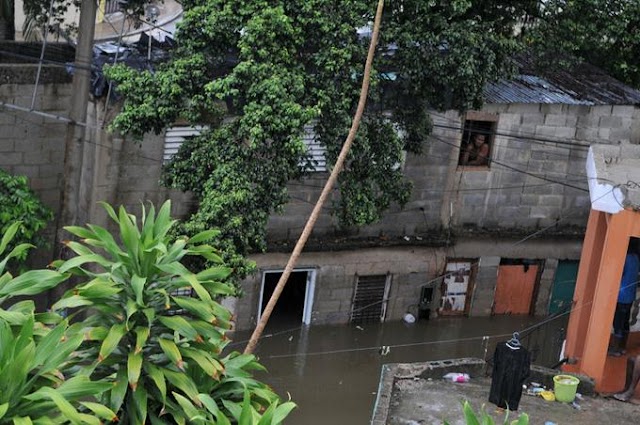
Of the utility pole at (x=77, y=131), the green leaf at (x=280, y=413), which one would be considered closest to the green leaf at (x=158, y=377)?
the green leaf at (x=280, y=413)

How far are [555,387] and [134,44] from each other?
815 cm

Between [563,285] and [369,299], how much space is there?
383 cm

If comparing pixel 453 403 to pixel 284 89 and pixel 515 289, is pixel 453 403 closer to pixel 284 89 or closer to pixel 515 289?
pixel 284 89

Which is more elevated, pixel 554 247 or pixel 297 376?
pixel 554 247

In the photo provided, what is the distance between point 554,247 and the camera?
17344mm

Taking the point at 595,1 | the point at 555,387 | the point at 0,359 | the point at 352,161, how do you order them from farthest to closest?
the point at 595,1 → the point at 352,161 → the point at 555,387 → the point at 0,359

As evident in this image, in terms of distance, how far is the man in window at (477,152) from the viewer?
16281 mm

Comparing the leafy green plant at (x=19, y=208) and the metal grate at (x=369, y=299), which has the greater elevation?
the leafy green plant at (x=19, y=208)

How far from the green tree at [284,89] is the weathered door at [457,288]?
409cm

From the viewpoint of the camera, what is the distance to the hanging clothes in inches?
377

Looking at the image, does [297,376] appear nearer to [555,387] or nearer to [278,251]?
[278,251]

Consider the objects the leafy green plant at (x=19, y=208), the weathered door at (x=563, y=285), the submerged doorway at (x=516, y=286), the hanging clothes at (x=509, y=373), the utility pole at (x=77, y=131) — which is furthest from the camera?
the weathered door at (x=563, y=285)

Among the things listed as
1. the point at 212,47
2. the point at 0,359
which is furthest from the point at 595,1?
the point at 0,359

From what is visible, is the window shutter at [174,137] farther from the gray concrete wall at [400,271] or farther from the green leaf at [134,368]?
the green leaf at [134,368]
